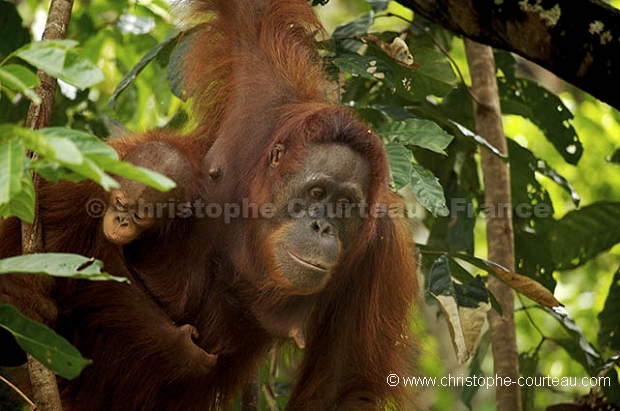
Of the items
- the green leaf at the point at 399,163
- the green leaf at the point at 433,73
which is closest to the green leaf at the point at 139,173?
the green leaf at the point at 399,163

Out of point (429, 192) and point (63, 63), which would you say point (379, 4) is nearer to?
point (429, 192)

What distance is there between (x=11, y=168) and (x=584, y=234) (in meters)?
3.67

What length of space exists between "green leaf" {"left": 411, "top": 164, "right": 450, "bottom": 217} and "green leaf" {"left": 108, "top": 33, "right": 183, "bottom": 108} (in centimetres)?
132

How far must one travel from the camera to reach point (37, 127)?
274 centimetres

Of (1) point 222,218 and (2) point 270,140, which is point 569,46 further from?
(1) point 222,218

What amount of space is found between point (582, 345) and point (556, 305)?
0.57 metres

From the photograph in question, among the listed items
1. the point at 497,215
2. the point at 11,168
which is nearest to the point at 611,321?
the point at 497,215

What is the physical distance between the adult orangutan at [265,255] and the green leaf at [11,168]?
5.35ft

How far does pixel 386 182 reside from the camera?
3477 millimetres

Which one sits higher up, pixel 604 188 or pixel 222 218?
pixel 222 218

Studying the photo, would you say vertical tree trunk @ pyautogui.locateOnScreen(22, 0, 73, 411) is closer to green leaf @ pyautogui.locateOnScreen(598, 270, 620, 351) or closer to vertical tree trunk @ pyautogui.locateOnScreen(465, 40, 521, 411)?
vertical tree trunk @ pyautogui.locateOnScreen(465, 40, 521, 411)

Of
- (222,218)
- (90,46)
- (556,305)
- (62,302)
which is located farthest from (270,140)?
(90,46)

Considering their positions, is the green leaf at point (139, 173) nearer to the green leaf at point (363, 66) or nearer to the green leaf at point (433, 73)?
the green leaf at point (363, 66)

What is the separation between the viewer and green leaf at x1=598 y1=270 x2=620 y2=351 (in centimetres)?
455
